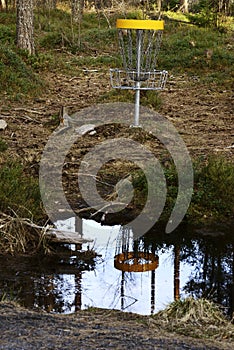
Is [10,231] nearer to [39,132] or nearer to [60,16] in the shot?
[39,132]

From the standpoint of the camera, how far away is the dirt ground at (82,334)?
4.01m

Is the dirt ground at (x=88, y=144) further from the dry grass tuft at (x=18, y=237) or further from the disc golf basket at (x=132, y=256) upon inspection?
the dry grass tuft at (x=18, y=237)

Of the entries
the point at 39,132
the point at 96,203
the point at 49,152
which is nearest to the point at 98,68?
the point at 39,132

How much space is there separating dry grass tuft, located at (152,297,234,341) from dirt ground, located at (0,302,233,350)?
0.12 meters

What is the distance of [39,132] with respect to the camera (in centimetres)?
1073

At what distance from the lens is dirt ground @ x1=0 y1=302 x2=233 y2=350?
13.1ft

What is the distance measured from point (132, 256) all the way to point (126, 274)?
490 mm

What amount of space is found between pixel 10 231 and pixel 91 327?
7.58 feet

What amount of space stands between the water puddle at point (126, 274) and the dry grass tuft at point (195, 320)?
0.41 meters

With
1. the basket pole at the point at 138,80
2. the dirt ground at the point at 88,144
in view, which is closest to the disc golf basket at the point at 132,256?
the dirt ground at the point at 88,144

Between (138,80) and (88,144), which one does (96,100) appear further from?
(88,144)

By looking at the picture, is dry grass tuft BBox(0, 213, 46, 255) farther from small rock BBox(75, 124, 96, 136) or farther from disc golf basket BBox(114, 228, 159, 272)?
small rock BBox(75, 124, 96, 136)

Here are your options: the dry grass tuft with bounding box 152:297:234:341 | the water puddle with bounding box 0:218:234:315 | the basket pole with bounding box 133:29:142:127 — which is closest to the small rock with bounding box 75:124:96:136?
the basket pole with bounding box 133:29:142:127

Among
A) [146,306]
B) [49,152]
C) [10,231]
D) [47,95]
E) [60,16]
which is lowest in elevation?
[146,306]
